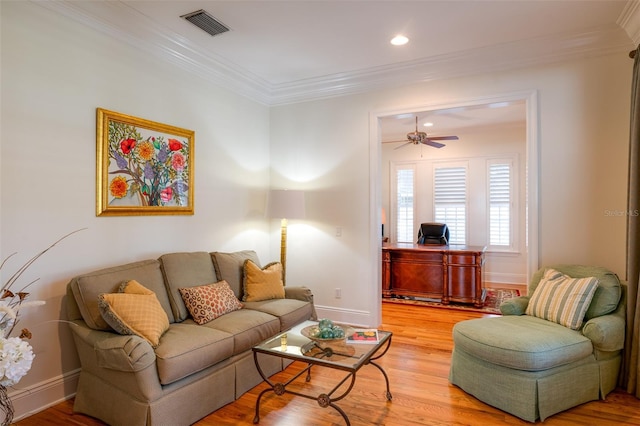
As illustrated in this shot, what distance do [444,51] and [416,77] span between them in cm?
43

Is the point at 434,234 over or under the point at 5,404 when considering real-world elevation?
over

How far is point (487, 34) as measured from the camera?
3500 millimetres

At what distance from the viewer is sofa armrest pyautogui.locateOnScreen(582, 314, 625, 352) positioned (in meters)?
2.68

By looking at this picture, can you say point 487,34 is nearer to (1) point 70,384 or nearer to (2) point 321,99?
(2) point 321,99

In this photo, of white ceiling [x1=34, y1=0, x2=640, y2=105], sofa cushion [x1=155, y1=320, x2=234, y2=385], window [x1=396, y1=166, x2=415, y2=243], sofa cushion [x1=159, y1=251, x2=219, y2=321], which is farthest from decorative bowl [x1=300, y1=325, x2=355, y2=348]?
window [x1=396, y1=166, x2=415, y2=243]

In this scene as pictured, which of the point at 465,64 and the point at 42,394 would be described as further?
the point at 465,64

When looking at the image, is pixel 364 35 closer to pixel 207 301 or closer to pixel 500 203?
pixel 207 301

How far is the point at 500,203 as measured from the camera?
7.15 meters

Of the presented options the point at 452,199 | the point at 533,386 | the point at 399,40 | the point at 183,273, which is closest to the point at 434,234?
the point at 452,199

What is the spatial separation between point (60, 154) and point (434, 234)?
A: 5.23 m

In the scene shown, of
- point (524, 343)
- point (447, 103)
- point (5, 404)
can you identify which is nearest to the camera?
point (5, 404)

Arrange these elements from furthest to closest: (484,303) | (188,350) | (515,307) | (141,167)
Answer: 1. (484,303)
2. (141,167)
3. (515,307)
4. (188,350)

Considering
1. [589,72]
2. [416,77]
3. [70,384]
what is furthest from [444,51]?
[70,384]

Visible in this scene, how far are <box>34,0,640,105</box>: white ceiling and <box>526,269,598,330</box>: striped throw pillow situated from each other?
6.75ft
